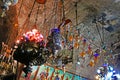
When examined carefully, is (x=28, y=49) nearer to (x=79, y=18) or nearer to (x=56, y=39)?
(x=56, y=39)

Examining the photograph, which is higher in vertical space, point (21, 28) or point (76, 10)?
point (76, 10)

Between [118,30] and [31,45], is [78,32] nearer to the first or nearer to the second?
[118,30]

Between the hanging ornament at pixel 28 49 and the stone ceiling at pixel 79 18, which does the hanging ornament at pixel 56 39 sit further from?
the stone ceiling at pixel 79 18

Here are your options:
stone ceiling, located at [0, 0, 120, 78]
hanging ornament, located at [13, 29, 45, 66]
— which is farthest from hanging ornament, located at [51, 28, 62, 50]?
stone ceiling, located at [0, 0, 120, 78]

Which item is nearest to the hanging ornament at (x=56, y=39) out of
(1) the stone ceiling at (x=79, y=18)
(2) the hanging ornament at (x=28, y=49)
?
(2) the hanging ornament at (x=28, y=49)

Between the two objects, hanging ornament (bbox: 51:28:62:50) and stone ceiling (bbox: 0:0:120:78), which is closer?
hanging ornament (bbox: 51:28:62:50)

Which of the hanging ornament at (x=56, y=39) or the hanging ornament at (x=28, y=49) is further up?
the hanging ornament at (x=56, y=39)

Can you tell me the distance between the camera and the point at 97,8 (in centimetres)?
625

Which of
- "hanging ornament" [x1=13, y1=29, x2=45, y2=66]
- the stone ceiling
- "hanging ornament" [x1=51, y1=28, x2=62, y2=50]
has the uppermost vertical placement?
the stone ceiling

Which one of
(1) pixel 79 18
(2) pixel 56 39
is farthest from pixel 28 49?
(1) pixel 79 18

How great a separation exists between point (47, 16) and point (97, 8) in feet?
5.11

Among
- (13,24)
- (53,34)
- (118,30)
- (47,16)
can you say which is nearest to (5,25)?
(13,24)

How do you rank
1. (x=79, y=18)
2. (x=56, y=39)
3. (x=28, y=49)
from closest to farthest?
(x=28, y=49)
(x=56, y=39)
(x=79, y=18)

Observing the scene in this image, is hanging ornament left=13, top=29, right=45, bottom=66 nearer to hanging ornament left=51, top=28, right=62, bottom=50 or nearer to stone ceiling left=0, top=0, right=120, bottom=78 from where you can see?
hanging ornament left=51, top=28, right=62, bottom=50
